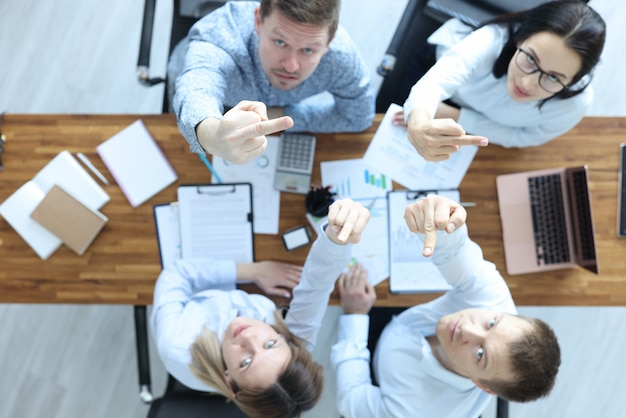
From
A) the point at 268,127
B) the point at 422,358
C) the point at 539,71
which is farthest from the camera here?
the point at 422,358

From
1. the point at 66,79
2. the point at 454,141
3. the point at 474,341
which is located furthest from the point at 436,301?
the point at 66,79

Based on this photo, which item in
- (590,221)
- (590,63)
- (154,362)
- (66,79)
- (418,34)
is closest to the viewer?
(590,63)

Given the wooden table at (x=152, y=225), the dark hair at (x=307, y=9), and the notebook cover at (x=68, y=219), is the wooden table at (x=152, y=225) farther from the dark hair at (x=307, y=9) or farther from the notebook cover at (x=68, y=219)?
the dark hair at (x=307, y=9)

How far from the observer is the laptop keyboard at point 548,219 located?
161cm

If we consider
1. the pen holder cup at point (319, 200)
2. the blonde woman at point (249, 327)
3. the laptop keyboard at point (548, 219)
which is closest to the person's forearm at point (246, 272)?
the blonde woman at point (249, 327)

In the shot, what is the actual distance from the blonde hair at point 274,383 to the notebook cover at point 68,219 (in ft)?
1.63

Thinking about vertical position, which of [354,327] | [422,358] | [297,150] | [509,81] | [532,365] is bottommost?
[354,327]

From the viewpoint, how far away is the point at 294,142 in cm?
163

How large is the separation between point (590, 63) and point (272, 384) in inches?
50.2

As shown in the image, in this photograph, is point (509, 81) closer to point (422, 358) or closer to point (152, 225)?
point (422, 358)

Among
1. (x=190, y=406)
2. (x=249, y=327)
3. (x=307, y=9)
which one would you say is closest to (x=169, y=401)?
(x=190, y=406)

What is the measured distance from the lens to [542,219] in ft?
5.32

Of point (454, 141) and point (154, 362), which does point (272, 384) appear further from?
point (154, 362)

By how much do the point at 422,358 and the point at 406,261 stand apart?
1.02ft
